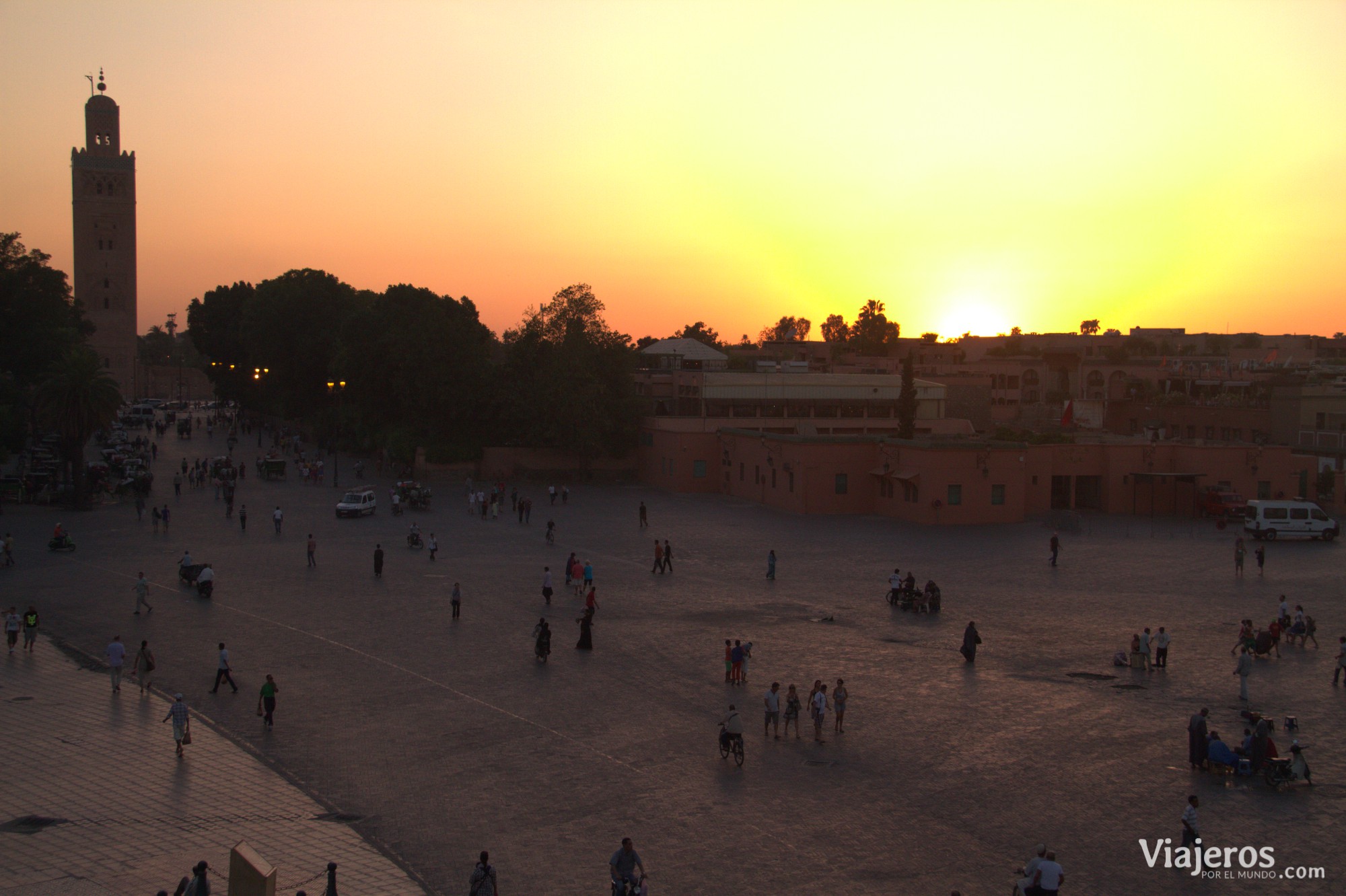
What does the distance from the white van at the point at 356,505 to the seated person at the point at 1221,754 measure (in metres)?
33.8

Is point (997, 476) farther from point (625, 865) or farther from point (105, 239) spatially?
point (105, 239)

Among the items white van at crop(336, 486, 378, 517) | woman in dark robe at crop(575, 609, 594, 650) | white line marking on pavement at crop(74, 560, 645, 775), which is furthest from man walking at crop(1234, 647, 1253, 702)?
white van at crop(336, 486, 378, 517)

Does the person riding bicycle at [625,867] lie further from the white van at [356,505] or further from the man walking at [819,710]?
the white van at [356,505]

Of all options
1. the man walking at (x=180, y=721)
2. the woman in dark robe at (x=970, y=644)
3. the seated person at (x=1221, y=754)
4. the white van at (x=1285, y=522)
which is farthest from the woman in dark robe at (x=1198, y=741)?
the white van at (x=1285, y=522)

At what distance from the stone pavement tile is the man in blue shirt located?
2.28 metres

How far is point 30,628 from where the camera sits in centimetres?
2058

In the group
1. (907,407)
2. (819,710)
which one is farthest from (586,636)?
(907,407)

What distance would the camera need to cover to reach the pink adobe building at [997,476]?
134 ft

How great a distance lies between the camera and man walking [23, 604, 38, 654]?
20484 millimetres

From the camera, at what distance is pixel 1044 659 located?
66.5 ft

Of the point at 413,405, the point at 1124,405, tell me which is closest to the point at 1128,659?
the point at 413,405

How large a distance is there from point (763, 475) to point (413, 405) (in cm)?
2212

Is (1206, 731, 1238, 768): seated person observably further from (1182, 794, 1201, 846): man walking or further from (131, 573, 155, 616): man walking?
(131, 573, 155, 616): man walking

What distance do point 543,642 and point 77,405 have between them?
3030cm
